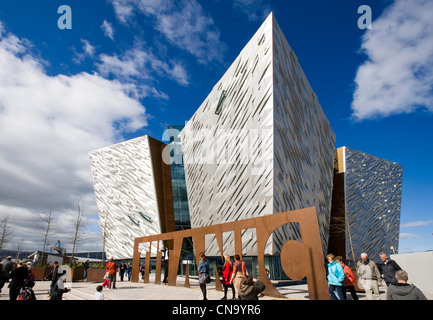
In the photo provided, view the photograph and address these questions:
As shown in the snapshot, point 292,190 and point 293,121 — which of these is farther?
point 293,121

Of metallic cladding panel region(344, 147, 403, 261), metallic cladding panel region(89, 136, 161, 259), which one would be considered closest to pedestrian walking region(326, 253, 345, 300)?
metallic cladding panel region(344, 147, 403, 261)

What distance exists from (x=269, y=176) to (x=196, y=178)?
1051cm

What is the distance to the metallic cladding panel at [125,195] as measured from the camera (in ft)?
95.0

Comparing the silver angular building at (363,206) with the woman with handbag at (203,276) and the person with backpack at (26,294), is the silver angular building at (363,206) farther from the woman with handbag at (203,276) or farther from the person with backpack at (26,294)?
the person with backpack at (26,294)

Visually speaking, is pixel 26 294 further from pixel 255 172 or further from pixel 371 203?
pixel 371 203

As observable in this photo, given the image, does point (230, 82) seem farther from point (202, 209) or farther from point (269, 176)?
point (202, 209)

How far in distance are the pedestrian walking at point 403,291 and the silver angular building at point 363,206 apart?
2385 cm

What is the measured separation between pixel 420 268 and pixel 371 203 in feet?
58.2

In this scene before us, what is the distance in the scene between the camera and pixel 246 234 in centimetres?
1509

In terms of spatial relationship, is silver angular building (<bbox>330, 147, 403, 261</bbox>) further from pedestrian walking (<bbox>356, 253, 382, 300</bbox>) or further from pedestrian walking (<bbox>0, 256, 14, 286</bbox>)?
pedestrian walking (<bbox>0, 256, 14, 286</bbox>)

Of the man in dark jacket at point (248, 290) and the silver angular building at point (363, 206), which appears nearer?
the man in dark jacket at point (248, 290)

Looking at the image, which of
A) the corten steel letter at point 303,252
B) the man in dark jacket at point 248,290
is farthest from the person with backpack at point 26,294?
the corten steel letter at point 303,252

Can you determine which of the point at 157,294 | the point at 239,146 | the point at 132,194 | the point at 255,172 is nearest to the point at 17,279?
the point at 157,294

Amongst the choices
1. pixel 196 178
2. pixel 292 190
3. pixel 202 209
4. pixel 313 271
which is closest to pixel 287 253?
pixel 313 271
